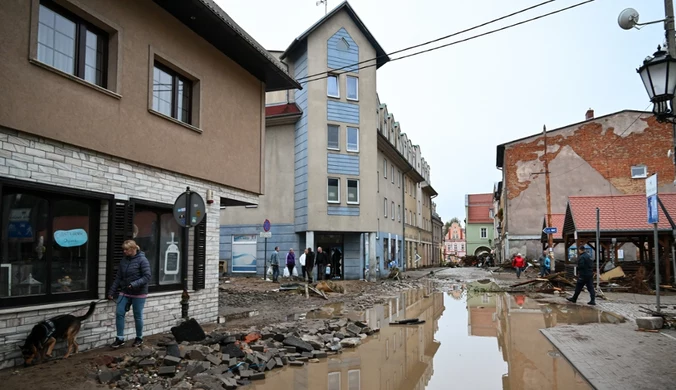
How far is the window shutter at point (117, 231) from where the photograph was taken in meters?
9.21

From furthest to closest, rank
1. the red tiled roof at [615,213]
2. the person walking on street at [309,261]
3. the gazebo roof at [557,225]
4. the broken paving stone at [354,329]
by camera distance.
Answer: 1. the gazebo roof at [557,225]
2. the person walking on street at [309,261]
3. the red tiled roof at [615,213]
4. the broken paving stone at [354,329]

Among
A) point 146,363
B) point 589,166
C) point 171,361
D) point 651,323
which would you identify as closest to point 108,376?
point 146,363

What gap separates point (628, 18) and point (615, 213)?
58.0ft

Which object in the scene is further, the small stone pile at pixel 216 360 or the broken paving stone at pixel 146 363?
the broken paving stone at pixel 146 363

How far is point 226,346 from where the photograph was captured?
848cm

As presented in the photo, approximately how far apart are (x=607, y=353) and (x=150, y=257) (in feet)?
28.0

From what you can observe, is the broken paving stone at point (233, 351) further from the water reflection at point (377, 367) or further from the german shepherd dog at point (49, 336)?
the german shepherd dog at point (49, 336)

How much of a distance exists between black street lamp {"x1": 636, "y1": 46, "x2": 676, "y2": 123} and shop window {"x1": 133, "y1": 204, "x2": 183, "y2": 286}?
8762 millimetres

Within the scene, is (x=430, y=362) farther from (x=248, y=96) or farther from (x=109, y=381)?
(x=248, y=96)

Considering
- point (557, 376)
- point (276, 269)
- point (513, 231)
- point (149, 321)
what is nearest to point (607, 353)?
point (557, 376)

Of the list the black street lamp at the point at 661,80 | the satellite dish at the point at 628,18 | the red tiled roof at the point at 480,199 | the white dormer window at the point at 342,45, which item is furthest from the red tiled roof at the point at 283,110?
the red tiled roof at the point at 480,199

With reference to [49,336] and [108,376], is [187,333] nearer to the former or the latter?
[49,336]

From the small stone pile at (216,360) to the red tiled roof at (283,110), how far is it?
68.9ft

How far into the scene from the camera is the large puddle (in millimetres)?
7168
